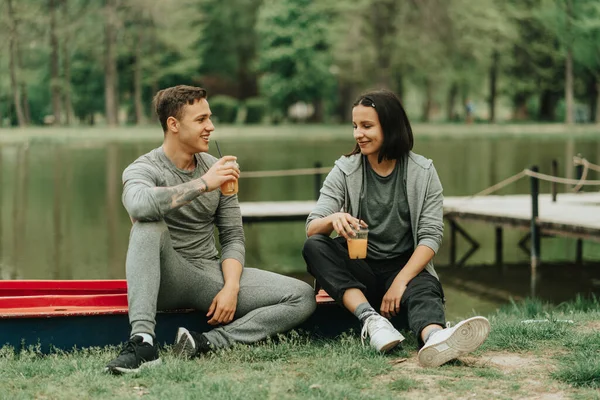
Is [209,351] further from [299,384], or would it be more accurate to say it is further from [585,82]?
[585,82]

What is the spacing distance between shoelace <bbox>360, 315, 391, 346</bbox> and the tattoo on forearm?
93 centimetres

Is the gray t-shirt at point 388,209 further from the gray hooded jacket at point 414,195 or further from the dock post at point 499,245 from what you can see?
the dock post at point 499,245

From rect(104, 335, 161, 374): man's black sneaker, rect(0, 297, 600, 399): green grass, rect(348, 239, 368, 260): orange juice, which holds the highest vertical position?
rect(348, 239, 368, 260): orange juice

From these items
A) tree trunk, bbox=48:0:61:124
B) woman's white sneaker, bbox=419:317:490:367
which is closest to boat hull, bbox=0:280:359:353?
woman's white sneaker, bbox=419:317:490:367

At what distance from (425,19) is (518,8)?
6.51 m

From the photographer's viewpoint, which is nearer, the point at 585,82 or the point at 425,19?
the point at 425,19

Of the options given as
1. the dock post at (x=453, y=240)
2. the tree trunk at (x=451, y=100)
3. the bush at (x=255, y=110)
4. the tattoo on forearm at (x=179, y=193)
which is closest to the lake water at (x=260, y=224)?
the dock post at (x=453, y=240)

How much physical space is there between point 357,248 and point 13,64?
36634mm

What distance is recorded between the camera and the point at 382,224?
4.44 meters

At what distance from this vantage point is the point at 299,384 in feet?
11.8

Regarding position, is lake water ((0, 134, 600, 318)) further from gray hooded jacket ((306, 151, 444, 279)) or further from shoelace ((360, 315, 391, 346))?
shoelace ((360, 315, 391, 346))

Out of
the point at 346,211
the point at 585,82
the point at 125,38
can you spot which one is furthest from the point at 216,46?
the point at 346,211

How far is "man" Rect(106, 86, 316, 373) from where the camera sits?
13.2 feet

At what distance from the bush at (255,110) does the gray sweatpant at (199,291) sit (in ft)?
143
